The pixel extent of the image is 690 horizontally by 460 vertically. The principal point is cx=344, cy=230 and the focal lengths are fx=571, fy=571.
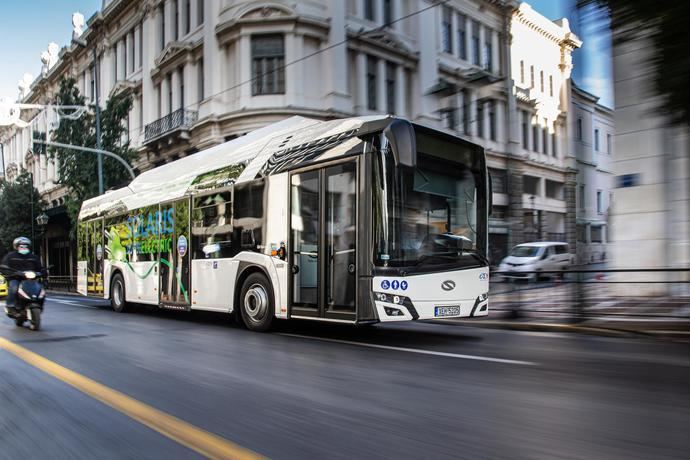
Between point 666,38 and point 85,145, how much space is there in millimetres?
28188

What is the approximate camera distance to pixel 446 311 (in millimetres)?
7648

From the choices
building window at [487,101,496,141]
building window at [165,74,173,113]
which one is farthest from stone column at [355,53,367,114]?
building window at [165,74,173,113]

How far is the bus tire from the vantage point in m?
14.1

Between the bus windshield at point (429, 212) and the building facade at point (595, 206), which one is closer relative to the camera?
the bus windshield at point (429, 212)

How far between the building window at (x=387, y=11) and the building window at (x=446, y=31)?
3378mm

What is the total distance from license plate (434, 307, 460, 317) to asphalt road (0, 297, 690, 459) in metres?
0.42

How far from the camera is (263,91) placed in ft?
78.9

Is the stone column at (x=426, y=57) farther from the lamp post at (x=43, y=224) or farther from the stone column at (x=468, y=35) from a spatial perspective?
the lamp post at (x=43, y=224)

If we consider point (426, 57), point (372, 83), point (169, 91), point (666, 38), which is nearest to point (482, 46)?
point (426, 57)

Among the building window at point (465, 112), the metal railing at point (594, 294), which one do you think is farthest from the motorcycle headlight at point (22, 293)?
the building window at point (465, 112)

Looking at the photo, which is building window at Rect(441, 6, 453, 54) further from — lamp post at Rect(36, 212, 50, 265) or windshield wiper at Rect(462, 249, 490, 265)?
lamp post at Rect(36, 212, 50, 265)

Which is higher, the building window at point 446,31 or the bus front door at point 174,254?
the building window at point 446,31

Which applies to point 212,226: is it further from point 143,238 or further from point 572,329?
point 572,329

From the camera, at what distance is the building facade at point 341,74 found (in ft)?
70.6
